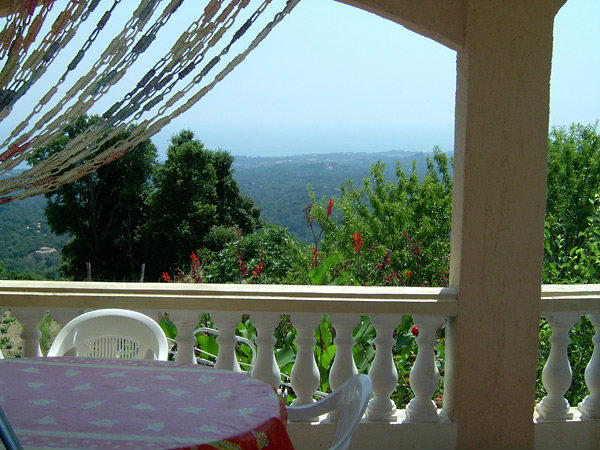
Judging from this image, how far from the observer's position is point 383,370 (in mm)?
2596

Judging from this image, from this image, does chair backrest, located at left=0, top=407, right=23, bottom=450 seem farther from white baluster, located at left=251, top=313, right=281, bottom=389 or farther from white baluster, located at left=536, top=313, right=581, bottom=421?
white baluster, located at left=536, top=313, right=581, bottom=421

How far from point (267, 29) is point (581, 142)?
328 inches

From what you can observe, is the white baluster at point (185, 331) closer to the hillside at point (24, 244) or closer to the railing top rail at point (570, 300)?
the railing top rail at point (570, 300)

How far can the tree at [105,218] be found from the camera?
17.0m

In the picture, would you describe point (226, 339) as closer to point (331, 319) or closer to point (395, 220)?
point (331, 319)

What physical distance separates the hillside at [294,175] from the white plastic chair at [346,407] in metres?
7.20

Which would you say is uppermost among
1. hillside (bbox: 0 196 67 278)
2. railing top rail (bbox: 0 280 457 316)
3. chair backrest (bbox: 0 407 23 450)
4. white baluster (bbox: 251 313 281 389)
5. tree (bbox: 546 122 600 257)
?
tree (bbox: 546 122 600 257)

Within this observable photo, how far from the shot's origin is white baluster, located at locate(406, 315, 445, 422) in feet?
8.57

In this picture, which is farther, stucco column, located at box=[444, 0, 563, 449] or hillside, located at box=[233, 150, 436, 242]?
hillside, located at box=[233, 150, 436, 242]

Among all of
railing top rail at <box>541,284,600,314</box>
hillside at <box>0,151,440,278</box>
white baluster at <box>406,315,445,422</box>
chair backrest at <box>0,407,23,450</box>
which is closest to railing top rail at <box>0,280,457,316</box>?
white baluster at <box>406,315,445,422</box>

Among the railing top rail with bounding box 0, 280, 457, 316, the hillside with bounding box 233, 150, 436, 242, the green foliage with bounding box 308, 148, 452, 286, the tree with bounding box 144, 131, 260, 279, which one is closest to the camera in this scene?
the railing top rail with bounding box 0, 280, 457, 316

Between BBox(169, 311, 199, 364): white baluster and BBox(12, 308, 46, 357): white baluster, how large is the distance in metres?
0.55

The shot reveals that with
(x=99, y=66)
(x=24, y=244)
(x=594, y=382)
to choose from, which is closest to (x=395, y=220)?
(x=594, y=382)

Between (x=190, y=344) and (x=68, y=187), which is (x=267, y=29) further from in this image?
(x=68, y=187)
